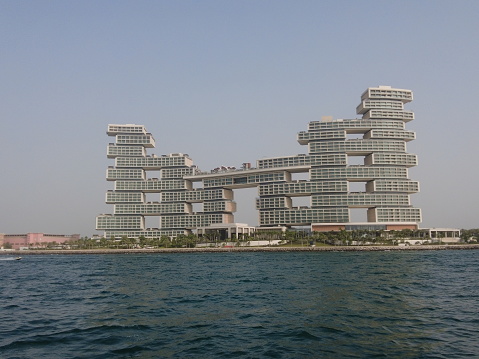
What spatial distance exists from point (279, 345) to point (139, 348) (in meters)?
7.82

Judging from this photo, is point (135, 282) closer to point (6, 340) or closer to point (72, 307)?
point (72, 307)

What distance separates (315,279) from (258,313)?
25552mm

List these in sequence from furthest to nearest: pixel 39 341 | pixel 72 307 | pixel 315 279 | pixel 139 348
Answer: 1. pixel 315 279
2. pixel 72 307
3. pixel 39 341
4. pixel 139 348

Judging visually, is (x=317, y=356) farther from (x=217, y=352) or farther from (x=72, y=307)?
(x=72, y=307)

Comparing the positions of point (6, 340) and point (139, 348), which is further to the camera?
point (6, 340)

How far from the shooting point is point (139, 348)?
850 inches

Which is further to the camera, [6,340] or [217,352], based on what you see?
[6,340]

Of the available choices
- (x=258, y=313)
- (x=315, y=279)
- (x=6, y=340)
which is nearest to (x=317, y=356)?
(x=258, y=313)

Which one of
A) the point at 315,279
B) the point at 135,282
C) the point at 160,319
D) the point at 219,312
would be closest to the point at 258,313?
the point at 219,312

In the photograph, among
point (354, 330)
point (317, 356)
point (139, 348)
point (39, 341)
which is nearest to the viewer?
point (317, 356)

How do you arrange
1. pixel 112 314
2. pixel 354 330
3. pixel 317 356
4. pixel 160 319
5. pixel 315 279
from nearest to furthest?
pixel 317 356, pixel 354 330, pixel 160 319, pixel 112 314, pixel 315 279

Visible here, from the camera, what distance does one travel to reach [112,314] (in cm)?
3150

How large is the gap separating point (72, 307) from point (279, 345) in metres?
22.1

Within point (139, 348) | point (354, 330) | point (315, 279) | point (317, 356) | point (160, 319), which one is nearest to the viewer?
point (317, 356)
